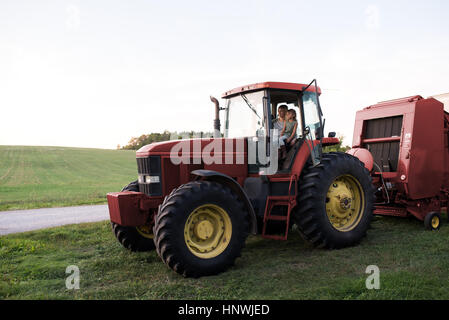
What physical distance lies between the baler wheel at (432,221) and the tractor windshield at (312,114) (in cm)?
297

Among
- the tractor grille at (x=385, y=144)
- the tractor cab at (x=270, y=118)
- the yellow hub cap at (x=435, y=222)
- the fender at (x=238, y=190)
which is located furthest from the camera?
the tractor grille at (x=385, y=144)

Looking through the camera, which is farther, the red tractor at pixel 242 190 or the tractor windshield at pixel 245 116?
the tractor windshield at pixel 245 116

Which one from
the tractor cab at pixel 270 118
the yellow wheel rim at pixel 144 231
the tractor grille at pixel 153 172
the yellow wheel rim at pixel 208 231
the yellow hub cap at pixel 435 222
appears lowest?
the yellow hub cap at pixel 435 222

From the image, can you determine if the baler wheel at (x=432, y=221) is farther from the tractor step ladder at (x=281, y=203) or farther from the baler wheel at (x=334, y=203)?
the tractor step ladder at (x=281, y=203)

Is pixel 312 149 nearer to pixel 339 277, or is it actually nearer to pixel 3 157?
pixel 339 277

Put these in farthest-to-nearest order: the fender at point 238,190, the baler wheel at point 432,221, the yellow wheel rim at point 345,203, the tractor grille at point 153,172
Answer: the baler wheel at point 432,221, the yellow wheel rim at point 345,203, the tractor grille at point 153,172, the fender at point 238,190

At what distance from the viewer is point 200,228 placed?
4.86 m

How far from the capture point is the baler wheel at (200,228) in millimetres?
4508

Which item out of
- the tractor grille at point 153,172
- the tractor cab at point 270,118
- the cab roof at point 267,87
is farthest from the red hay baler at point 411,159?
the tractor grille at point 153,172

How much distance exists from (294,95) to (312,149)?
0.92 m

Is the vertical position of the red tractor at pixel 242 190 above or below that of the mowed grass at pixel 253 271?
above

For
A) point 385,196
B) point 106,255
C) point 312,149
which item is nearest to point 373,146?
point 385,196

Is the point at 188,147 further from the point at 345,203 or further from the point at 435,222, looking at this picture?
the point at 435,222

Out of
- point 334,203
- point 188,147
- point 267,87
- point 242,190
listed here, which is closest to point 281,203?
point 242,190
